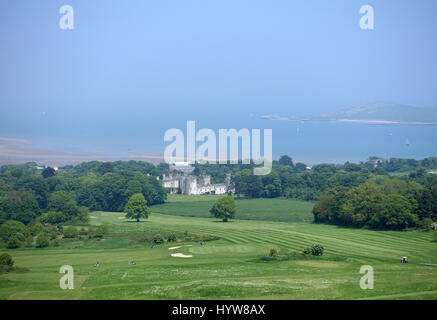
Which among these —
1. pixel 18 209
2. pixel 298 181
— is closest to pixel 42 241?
pixel 18 209

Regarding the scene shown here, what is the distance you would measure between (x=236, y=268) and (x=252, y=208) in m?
46.8

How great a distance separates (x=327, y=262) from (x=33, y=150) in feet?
417

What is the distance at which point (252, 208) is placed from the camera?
8069cm

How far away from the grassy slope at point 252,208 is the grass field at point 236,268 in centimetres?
1570

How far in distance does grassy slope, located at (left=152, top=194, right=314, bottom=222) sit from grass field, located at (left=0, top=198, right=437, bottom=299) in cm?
1570

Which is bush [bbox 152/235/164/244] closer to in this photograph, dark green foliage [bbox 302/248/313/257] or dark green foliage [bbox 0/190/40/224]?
dark green foliage [bbox 302/248/313/257]

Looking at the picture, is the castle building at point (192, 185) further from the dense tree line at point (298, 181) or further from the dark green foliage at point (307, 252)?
the dark green foliage at point (307, 252)

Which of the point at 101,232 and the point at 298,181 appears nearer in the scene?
the point at 101,232

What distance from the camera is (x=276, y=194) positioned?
97.5 metres

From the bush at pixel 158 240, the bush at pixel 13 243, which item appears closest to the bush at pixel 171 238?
the bush at pixel 158 240

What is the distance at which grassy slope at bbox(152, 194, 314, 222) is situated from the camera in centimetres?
7088

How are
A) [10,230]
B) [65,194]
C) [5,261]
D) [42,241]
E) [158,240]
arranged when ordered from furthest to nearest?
1. [65,194]
2. [10,230]
3. [158,240]
4. [42,241]
5. [5,261]

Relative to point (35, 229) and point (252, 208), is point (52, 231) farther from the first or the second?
point (252, 208)
